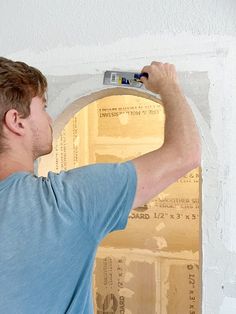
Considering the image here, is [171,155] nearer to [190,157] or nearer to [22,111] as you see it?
[190,157]

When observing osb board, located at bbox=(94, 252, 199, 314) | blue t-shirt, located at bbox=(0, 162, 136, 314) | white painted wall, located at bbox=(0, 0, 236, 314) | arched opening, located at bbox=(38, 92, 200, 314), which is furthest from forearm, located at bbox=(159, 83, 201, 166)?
osb board, located at bbox=(94, 252, 199, 314)

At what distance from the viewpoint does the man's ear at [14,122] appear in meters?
1.12

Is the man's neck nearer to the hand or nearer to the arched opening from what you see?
the hand

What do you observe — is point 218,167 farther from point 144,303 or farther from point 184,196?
point 144,303

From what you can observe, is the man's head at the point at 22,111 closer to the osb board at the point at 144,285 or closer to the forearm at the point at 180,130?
the forearm at the point at 180,130

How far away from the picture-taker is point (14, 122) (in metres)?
1.13

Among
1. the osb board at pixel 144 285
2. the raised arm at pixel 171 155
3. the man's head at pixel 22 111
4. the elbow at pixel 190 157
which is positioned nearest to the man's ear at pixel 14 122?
the man's head at pixel 22 111

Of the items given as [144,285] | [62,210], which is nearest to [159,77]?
[62,210]

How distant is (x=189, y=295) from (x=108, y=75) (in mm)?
2236

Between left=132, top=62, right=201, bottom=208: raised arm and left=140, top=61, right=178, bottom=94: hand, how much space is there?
30 mm

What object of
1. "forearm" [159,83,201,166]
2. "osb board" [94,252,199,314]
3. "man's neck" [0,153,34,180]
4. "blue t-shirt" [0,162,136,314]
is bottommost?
"osb board" [94,252,199,314]

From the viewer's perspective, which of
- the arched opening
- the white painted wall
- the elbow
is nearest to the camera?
the elbow

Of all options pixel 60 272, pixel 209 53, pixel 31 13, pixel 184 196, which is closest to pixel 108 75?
pixel 209 53

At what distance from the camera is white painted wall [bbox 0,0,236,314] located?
148cm
